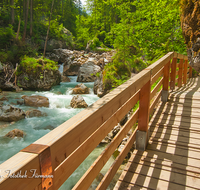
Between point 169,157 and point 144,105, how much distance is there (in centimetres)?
86

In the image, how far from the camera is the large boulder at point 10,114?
293 inches

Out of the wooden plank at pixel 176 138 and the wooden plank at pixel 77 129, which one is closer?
the wooden plank at pixel 77 129

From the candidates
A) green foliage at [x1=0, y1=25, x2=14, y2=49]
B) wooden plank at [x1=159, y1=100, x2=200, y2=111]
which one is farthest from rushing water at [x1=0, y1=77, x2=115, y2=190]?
green foliage at [x1=0, y1=25, x2=14, y2=49]

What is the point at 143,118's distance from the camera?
2.69m

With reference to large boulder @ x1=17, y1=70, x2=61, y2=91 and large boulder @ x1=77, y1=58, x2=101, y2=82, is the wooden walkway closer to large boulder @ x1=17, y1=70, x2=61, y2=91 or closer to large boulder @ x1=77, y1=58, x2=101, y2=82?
large boulder @ x1=17, y1=70, x2=61, y2=91

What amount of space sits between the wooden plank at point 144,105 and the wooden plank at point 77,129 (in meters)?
0.94

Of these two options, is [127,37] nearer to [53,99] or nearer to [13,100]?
[53,99]

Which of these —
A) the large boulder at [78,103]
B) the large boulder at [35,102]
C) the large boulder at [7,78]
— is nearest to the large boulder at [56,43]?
the large boulder at [7,78]

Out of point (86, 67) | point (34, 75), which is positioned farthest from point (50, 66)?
point (86, 67)

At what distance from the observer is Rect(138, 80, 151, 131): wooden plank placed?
256cm

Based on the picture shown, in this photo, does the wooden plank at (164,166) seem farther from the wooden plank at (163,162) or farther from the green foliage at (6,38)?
the green foliage at (6,38)

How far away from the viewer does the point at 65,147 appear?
0.97 meters

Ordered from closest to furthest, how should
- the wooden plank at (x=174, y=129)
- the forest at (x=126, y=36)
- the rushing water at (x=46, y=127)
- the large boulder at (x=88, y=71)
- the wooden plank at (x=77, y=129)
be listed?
the wooden plank at (x=77, y=129) → the wooden plank at (x=174, y=129) → the rushing water at (x=46, y=127) → the forest at (x=126, y=36) → the large boulder at (x=88, y=71)

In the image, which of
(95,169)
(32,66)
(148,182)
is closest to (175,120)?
(148,182)
